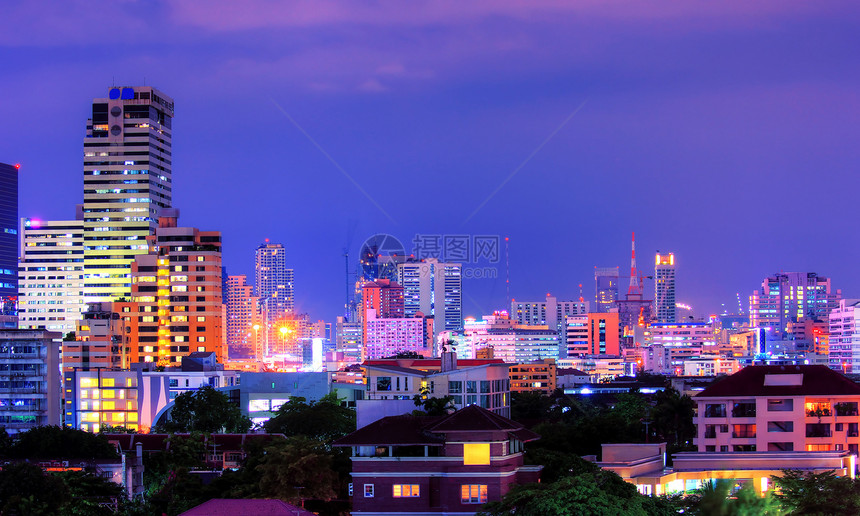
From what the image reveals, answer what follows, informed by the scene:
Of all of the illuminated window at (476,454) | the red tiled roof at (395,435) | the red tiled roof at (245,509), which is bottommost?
the red tiled roof at (245,509)

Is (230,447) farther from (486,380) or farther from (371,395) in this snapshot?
(486,380)

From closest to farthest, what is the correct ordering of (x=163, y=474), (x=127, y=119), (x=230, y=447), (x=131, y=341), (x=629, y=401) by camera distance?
(x=163, y=474) → (x=230, y=447) → (x=629, y=401) → (x=131, y=341) → (x=127, y=119)

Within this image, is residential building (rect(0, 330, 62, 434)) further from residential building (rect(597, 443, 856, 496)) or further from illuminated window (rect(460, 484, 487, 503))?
illuminated window (rect(460, 484, 487, 503))

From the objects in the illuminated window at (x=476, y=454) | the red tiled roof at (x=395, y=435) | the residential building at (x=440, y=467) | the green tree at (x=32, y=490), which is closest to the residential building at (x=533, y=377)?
the red tiled roof at (x=395, y=435)

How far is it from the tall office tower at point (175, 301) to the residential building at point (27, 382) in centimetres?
4614

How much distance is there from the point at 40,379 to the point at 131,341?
4754 centimetres

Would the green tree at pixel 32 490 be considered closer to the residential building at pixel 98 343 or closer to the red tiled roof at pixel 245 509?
the red tiled roof at pixel 245 509

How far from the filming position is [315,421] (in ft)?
260

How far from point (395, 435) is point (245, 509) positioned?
5.53 m

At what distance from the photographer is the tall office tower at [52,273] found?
178m

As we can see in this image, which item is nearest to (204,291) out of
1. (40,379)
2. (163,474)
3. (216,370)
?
(216,370)

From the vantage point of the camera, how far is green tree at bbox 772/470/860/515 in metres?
38.2

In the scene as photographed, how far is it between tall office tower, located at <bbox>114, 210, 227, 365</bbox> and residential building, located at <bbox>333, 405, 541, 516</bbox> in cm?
9814

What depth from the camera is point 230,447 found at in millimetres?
68688
